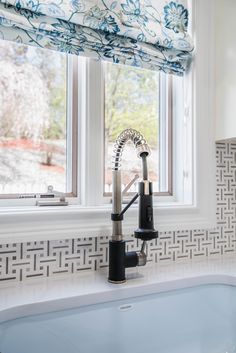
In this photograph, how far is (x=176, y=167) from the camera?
1.44 m

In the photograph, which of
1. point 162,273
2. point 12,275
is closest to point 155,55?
point 162,273

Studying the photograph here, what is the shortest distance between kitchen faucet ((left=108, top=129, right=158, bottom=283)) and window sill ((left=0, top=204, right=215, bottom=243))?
0.10 meters

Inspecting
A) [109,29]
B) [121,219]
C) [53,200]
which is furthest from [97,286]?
[109,29]

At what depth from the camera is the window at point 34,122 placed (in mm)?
1171

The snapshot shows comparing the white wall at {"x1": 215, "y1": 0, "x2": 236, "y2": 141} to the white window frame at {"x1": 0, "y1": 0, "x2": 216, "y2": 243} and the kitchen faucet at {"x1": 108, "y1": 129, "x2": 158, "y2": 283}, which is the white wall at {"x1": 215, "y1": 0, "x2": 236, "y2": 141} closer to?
the white window frame at {"x1": 0, "y1": 0, "x2": 216, "y2": 243}

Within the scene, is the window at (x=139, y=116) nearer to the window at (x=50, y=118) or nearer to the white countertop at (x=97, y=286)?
the window at (x=50, y=118)

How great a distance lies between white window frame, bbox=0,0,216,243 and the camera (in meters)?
1.07

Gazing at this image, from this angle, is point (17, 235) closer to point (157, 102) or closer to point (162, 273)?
point (162, 273)

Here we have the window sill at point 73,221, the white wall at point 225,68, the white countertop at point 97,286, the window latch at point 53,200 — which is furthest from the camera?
the white wall at point 225,68

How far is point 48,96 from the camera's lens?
1244 millimetres

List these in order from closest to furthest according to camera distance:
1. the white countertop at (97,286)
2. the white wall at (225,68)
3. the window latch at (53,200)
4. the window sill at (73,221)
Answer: the white countertop at (97,286), the window sill at (73,221), the window latch at (53,200), the white wall at (225,68)

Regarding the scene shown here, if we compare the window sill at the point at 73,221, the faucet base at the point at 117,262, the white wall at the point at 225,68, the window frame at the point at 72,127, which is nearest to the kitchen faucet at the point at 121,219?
the faucet base at the point at 117,262

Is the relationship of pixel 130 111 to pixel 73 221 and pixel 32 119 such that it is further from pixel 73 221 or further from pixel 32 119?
pixel 73 221

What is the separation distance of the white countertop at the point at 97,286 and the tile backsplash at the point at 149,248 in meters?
0.03
